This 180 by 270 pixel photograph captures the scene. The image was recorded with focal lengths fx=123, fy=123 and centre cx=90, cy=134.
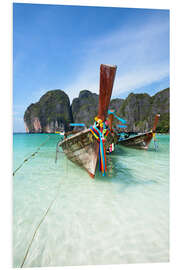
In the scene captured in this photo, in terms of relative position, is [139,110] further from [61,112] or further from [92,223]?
[92,223]

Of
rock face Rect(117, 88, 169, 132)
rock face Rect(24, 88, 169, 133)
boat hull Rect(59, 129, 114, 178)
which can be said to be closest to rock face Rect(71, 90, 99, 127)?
rock face Rect(24, 88, 169, 133)

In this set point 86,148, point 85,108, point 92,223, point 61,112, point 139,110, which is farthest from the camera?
point 85,108

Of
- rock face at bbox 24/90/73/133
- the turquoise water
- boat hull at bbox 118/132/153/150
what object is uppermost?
rock face at bbox 24/90/73/133

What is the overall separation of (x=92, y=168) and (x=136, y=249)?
190 centimetres

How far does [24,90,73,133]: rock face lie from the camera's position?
5919 centimetres

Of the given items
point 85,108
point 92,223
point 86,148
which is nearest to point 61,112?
point 85,108

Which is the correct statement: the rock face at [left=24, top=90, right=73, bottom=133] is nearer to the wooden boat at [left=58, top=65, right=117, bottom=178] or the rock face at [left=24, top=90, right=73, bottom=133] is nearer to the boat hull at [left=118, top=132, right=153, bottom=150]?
the boat hull at [left=118, top=132, right=153, bottom=150]

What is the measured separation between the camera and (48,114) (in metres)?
62.6

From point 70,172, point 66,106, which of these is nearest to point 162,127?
point 70,172

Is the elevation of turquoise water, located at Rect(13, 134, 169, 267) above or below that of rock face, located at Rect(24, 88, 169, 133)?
below

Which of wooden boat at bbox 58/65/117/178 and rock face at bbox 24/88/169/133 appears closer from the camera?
wooden boat at bbox 58/65/117/178

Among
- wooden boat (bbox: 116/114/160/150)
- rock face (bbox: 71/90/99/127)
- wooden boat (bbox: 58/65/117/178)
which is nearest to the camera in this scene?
wooden boat (bbox: 58/65/117/178)
